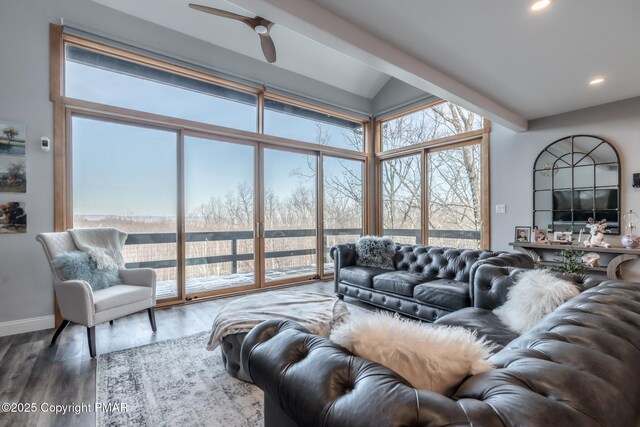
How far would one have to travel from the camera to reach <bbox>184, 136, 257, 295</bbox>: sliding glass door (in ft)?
13.9

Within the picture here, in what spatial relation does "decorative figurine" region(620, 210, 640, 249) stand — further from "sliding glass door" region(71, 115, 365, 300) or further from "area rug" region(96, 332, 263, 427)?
"area rug" region(96, 332, 263, 427)

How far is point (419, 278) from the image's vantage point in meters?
3.51

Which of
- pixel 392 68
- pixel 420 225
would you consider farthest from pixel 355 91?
pixel 392 68

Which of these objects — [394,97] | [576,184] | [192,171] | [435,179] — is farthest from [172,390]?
[394,97]

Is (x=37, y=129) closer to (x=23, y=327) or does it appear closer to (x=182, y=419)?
(x=23, y=327)

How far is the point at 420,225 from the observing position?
545cm

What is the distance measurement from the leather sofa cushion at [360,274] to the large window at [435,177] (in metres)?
1.76

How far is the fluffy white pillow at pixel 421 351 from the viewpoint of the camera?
2.72 ft

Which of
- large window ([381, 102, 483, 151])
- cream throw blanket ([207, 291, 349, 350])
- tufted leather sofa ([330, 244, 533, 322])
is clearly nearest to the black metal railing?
tufted leather sofa ([330, 244, 533, 322])

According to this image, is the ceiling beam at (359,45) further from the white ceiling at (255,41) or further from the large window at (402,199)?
the large window at (402,199)

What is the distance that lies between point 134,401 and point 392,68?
10.4ft

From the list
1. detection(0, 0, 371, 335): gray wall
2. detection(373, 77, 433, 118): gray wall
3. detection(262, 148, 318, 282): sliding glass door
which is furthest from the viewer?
Result: detection(373, 77, 433, 118): gray wall

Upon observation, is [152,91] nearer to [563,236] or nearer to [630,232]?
[563,236]

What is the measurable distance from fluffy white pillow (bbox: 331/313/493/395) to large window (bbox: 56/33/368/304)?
3.78 meters
